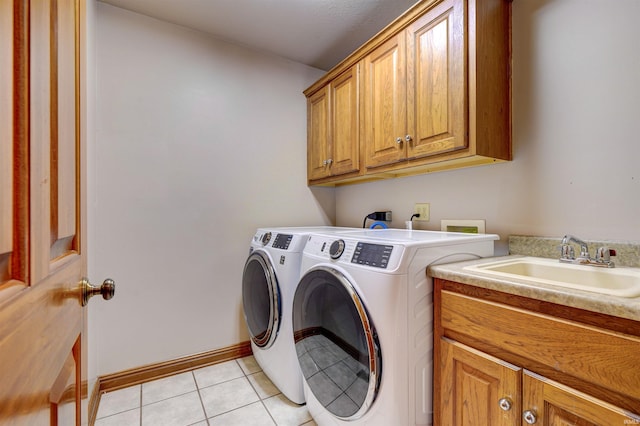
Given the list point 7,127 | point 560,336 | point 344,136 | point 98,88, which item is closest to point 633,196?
point 560,336

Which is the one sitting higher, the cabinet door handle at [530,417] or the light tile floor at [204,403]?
the cabinet door handle at [530,417]

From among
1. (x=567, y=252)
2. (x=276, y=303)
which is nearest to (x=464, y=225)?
(x=567, y=252)

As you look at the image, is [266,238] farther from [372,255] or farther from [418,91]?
[418,91]

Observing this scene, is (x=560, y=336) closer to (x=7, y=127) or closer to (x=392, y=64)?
(x=7, y=127)

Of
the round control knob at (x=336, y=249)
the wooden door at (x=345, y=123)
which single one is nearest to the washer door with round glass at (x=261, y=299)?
the round control knob at (x=336, y=249)

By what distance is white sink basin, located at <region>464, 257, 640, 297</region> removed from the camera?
3.23 ft

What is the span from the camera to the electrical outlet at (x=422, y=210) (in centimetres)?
186

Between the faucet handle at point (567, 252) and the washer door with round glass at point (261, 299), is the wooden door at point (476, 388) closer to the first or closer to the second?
the faucet handle at point (567, 252)

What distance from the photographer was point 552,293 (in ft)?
2.52

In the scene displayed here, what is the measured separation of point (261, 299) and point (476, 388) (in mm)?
1218

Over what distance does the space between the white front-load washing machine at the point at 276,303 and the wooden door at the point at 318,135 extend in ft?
2.35

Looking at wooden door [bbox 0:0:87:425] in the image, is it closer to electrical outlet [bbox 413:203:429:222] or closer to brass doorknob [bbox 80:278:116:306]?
brass doorknob [bbox 80:278:116:306]

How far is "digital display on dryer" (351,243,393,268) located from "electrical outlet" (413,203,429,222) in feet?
2.76

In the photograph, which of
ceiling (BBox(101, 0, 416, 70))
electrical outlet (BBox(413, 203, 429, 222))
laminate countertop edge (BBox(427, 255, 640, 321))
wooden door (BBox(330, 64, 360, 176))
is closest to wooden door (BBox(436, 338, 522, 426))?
laminate countertop edge (BBox(427, 255, 640, 321))
